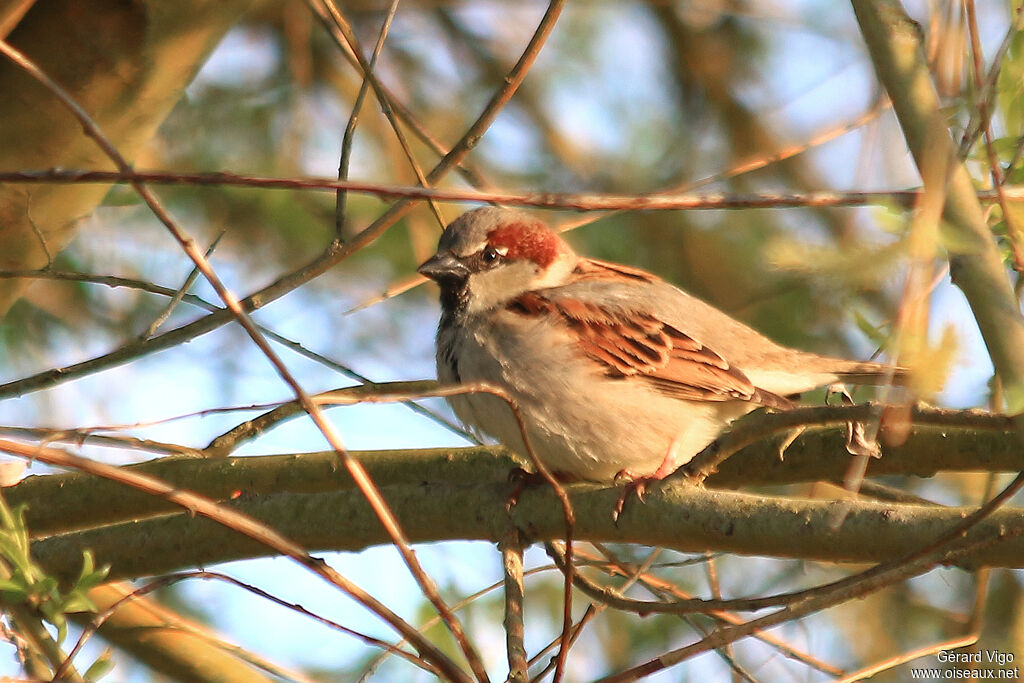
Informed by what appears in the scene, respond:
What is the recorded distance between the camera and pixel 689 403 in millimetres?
3611

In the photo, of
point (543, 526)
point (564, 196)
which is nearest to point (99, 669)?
point (564, 196)

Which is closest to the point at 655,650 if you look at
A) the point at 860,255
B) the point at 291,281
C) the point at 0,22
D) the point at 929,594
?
the point at 929,594

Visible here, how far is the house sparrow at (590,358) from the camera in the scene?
3.35m

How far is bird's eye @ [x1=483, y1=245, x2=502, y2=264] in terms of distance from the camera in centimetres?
380

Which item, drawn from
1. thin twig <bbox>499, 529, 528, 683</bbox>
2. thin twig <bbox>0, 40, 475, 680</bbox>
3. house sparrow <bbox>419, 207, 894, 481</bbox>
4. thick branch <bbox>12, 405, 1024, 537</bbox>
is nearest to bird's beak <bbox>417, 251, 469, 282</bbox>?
house sparrow <bbox>419, 207, 894, 481</bbox>

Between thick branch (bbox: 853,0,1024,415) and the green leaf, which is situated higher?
thick branch (bbox: 853,0,1024,415)

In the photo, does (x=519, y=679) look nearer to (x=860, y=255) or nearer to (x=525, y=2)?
(x=860, y=255)

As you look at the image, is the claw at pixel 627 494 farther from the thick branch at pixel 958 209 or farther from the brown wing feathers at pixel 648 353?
the thick branch at pixel 958 209

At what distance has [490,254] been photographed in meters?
3.81

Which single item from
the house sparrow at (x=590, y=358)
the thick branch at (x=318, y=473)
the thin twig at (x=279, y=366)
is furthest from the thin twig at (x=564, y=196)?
the house sparrow at (x=590, y=358)

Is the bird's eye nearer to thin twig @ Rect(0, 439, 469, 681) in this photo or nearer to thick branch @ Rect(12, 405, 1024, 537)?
thick branch @ Rect(12, 405, 1024, 537)

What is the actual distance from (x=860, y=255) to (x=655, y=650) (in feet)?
11.8

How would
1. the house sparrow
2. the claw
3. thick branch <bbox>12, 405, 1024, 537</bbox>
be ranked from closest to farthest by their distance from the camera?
the claw
thick branch <bbox>12, 405, 1024, 537</bbox>
the house sparrow

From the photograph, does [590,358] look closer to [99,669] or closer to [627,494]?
[627,494]
